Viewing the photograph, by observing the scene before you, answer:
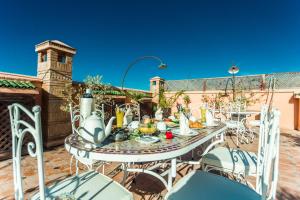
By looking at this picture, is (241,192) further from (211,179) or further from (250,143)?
(250,143)

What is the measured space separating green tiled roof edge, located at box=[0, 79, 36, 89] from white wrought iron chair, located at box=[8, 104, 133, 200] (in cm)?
284

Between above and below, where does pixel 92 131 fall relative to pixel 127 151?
above

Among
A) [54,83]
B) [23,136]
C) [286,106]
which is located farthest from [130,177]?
[286,106]

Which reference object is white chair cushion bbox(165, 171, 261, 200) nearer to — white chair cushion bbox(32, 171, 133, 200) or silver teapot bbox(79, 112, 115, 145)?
white chair cushion bbox(32, 171, 133, 200)

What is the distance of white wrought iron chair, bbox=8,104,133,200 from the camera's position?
801mm

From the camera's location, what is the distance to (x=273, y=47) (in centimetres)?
1254

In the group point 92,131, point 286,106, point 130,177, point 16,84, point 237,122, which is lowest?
point 130,177

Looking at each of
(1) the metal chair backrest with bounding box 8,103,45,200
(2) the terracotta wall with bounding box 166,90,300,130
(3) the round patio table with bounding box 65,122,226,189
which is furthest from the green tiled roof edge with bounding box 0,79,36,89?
(2) the terracotta wall with bounding box 166,90,300,130

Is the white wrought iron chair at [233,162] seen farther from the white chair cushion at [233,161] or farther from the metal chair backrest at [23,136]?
the metal chair backrest at [23,136]

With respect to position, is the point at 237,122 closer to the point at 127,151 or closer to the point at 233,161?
the point at 233,161

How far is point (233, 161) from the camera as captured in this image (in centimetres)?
173

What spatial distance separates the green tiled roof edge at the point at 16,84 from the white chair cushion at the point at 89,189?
2.98 metres

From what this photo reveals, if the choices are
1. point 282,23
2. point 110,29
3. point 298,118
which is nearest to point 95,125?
point 298,118

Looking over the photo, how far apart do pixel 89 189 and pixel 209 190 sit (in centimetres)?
82
